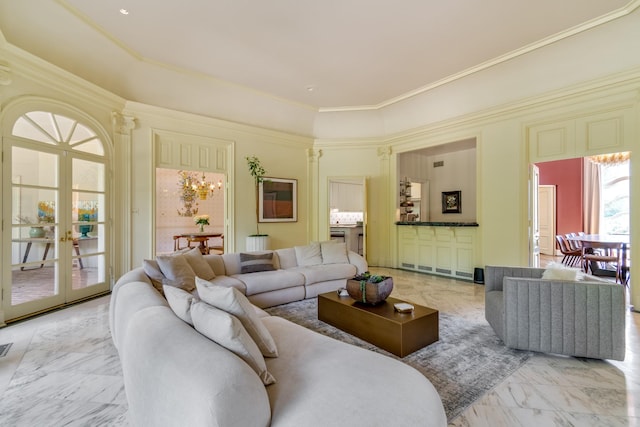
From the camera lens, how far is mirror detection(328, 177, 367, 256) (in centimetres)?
823

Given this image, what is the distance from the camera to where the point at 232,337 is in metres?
1.34

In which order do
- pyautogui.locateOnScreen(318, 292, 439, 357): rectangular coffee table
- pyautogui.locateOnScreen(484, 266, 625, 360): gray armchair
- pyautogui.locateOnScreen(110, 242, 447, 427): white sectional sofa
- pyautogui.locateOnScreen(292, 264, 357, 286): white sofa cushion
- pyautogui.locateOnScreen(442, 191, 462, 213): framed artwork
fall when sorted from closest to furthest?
pyautogui.locateOnScreen(110, 242, 447, 427): white sectional sofa < pyautogui.locateOnScreen(484, 266, 625, 360): gray armchair < pyautogui.locateOnScreen(318, 292, 439, 357): rectangular coffee table < pyautogui.locateOnScreen(292, 264, 357, 286): white sofa cushion < pyautogui.locateOnScreen(442, 191, 462, 213): framed artwork

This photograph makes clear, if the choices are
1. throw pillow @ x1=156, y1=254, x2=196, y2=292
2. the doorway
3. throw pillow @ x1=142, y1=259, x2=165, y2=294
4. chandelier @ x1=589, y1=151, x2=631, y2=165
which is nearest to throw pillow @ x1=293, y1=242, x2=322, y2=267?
throw pillow @ x1=156, y1=254, x2=196, y2=292

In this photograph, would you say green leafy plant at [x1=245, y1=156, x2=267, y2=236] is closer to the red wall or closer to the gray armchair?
the gray armchair

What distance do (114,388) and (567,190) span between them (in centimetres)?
1032

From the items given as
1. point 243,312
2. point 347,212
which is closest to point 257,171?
point 347,212

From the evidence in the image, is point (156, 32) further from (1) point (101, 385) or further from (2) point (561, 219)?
(2) point (561, 219)

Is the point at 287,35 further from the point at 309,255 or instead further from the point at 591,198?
the point at 591,198

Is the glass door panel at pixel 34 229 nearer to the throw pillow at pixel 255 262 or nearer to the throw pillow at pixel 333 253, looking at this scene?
the throw pillow at pixel 255 262

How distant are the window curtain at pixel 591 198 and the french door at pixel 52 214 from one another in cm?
1071

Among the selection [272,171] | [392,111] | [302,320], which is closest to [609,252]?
[392,111]

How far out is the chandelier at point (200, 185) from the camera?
27.9ft

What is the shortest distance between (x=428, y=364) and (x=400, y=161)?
534 cm

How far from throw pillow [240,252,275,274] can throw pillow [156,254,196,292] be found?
85 centimetres
